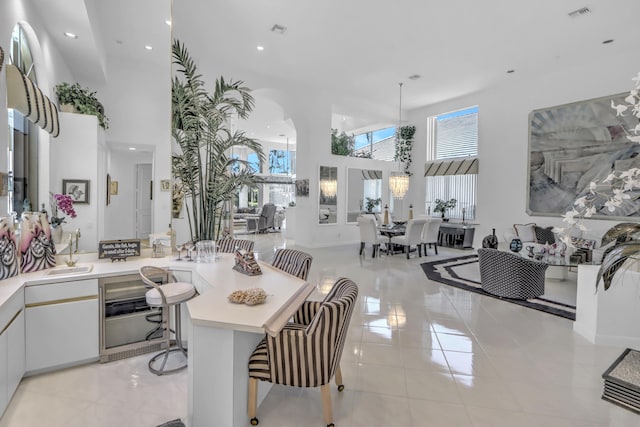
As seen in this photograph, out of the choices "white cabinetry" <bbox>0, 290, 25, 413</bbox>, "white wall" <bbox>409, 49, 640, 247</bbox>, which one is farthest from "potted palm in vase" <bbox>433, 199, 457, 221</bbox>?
"white cabinetry" <bbox>0, 290, 25, 413</bbox>

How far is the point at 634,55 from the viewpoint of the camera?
20.5ft

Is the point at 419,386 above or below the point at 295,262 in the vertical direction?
below

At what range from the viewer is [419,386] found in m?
2.57

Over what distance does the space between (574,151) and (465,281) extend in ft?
13.3

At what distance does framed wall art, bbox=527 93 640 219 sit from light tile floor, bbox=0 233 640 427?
4.31 m

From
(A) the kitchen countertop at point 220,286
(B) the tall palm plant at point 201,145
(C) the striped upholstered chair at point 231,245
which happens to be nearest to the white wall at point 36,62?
→ (A) the kitchen countertop at point 220,286

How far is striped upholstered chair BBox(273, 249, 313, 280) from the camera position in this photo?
2.97m

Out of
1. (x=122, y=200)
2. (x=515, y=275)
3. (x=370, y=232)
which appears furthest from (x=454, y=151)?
(x=122, y=200)

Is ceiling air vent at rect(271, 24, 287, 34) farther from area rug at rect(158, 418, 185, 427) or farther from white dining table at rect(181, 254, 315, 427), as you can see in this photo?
area rug at rect(158, 418, 185, 427)

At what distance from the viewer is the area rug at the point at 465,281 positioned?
14.0 feet

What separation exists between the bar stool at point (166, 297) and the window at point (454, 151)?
8.27 m

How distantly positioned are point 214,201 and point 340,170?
18.7 ft

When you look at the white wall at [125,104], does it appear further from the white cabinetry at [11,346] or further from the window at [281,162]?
the window at [281,162]

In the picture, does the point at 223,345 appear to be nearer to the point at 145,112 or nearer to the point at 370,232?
the point at 145,112
